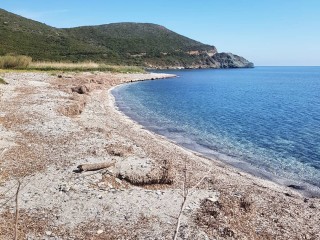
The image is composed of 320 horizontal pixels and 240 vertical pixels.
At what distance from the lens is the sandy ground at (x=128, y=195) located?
10852mm

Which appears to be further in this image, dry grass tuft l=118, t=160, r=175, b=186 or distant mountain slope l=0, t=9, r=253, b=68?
distant mountain slope l=0, t=9, r=253, b=68

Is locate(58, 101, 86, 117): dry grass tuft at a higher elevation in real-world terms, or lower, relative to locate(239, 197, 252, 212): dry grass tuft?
lower

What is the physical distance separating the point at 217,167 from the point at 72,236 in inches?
418

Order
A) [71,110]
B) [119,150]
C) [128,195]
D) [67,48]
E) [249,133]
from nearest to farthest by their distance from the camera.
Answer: [128,195] < [119,150] < [249,133] < [71,110] < [67,48]

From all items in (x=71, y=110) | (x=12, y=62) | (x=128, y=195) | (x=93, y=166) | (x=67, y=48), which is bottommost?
(x=67, y=48)

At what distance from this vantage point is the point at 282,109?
4734cm

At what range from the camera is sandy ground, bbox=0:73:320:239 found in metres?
10.9

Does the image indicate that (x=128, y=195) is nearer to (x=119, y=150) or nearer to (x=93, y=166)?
(x=93, y=166)

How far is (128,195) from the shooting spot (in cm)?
1314

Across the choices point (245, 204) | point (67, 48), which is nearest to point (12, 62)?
point (67, 48)

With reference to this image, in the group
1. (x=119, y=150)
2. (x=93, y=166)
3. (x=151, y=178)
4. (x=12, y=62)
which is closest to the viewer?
(x=151, y=178)

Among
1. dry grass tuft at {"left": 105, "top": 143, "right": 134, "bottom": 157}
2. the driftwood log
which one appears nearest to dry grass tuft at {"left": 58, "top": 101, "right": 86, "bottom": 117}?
dry grass tuft at {"left": 105, "top": 143, "right": 134, "bottom": 157}

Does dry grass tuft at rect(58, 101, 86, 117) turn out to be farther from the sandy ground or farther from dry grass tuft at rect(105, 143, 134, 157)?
dry grass tuft at rect(105, 143, 134, 157)

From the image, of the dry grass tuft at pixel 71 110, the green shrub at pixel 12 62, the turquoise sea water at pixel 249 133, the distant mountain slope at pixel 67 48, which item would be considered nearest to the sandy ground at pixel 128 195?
the turquoise sea water at pixel 249 133
